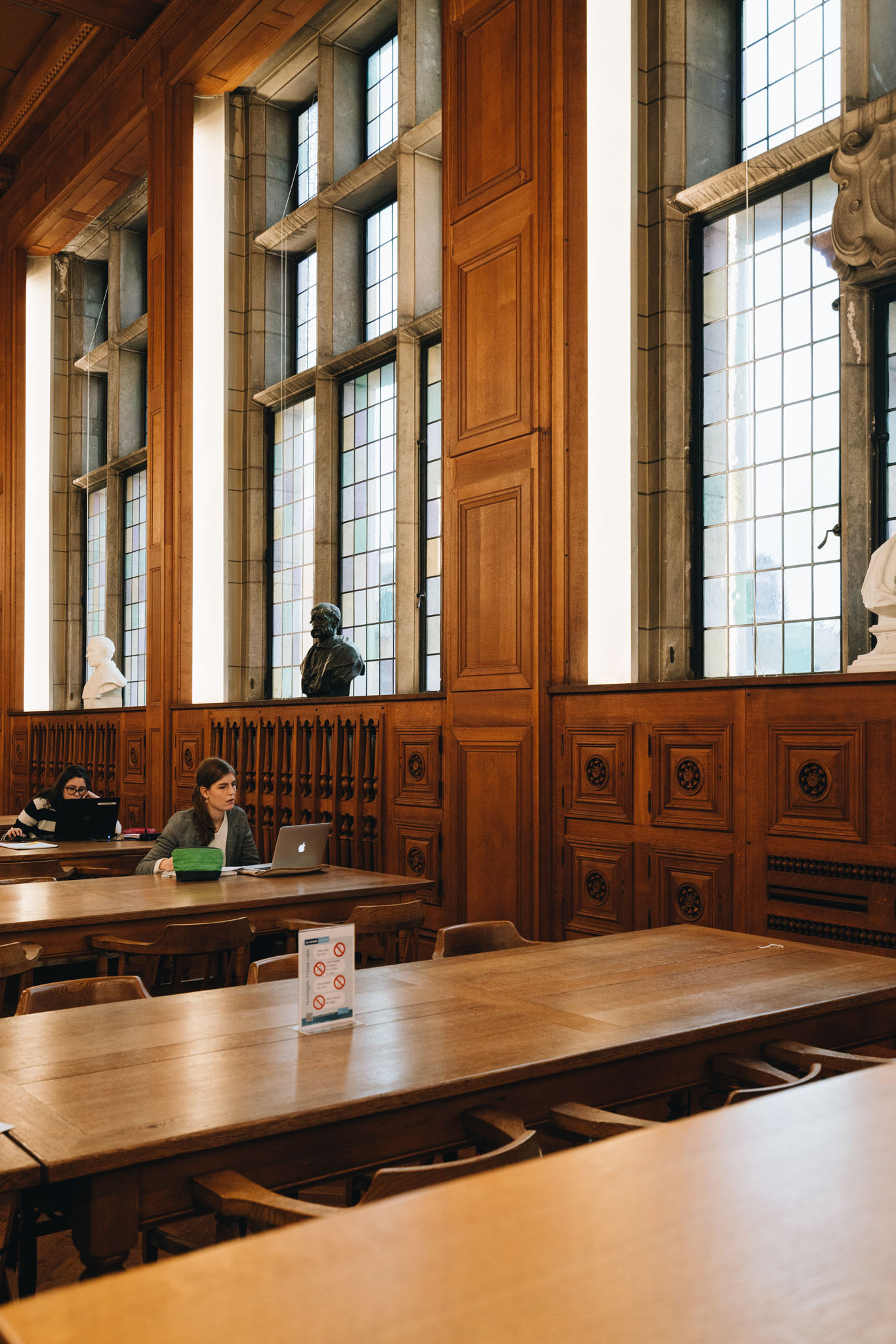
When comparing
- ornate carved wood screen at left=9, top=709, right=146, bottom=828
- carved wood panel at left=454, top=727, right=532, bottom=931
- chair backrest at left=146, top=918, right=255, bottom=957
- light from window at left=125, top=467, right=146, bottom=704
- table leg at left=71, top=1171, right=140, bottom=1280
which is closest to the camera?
table leg at left=71, top=1171, right=140, bottom=1280

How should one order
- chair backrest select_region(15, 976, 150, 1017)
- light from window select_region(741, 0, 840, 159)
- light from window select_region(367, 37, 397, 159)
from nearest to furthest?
chair backrest select_region(15, 976, 150, 1017), light from window select_region(741, 0, 840, 159), light from window select_region(367, 37, 397, 159)

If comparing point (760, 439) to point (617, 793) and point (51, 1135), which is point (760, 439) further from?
point (51, 1135)

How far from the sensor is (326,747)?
795cm

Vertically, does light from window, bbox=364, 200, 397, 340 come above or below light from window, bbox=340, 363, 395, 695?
above

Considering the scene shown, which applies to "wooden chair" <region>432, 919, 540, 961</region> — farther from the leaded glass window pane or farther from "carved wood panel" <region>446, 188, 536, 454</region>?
the leaded glass window pane

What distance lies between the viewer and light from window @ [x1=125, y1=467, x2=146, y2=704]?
12555 millimetres

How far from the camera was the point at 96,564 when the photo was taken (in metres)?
13.7

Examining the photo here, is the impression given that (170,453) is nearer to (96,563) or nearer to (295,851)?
(96,563)

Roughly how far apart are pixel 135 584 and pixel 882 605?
9.51 metres

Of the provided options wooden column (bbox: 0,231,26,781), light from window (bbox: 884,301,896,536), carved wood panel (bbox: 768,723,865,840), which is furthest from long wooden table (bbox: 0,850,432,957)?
wooden column (bbox: 0,231,26,781)

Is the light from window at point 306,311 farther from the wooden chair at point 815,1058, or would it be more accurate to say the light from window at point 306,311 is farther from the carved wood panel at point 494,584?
the wooden chair at point 815,1058

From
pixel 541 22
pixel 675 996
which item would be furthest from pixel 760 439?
pixel 675 996

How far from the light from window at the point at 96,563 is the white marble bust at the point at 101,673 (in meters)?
1.34

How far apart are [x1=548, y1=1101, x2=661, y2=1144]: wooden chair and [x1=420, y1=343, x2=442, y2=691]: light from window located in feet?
19.5
